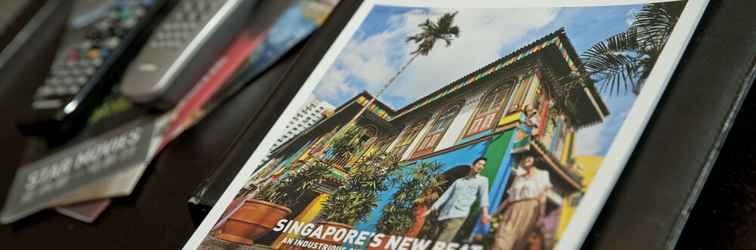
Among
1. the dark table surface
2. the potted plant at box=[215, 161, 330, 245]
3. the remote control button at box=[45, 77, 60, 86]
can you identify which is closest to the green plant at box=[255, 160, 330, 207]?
the potted plant at box=[215, 161, 330, 245]

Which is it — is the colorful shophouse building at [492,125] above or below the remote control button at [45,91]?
above

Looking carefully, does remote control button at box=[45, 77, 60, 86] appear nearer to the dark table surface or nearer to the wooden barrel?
the dark table surface

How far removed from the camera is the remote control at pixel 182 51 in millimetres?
619

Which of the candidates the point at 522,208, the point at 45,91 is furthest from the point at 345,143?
the point at 45,91

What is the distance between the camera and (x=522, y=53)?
44 cm

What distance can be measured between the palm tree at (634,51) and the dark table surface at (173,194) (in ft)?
0.22

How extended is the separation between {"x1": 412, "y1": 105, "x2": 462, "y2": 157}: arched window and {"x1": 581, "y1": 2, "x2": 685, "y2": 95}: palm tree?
0.07 m

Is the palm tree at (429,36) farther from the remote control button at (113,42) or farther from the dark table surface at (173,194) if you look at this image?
the remote control button at (113,42)

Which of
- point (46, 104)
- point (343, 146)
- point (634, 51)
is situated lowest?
point (46, 104)

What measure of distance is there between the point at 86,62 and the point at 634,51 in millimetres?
458

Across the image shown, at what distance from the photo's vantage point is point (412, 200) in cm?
39

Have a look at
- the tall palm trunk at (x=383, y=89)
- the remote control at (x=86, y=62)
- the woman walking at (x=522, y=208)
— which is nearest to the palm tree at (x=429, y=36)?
the tall palm trunk at (x=383, y=89)

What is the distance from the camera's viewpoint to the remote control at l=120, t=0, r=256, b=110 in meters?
0.62

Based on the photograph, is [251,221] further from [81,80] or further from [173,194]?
[81,80]
